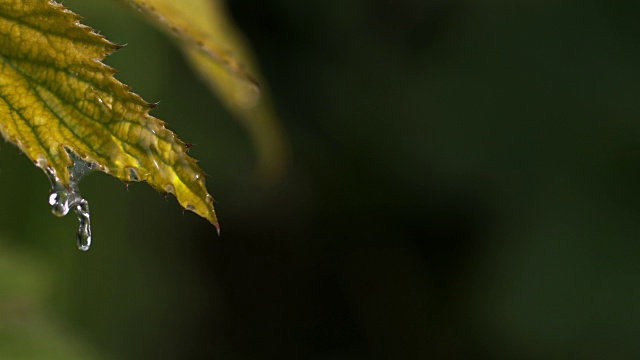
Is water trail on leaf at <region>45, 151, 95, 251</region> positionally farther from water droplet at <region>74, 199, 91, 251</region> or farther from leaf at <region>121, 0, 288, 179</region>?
leaf at <region>121, 0, 288, 179</region>

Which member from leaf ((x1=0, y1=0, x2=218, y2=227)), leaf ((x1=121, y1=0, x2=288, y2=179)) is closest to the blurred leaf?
leaf ((x1=121, y1=0, x2=288, y2=179))

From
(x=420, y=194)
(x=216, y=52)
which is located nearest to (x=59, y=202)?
(x=216, y=52)

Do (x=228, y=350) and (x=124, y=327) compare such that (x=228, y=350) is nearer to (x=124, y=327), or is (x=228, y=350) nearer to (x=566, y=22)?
(x=124, y=327)

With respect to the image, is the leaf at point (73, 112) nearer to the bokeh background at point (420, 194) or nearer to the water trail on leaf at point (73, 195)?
the water trail on leaf at point (73, 195)

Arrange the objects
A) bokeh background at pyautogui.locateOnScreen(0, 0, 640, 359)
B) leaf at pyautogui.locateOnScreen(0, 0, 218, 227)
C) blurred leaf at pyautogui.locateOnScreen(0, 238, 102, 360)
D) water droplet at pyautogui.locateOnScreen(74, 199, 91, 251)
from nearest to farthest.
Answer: leaf at pyautogui.locateOnScreen(0, 0, 218, 227), water droplet at pyautogui.locateOnScreen(74, 199, 91, 251), blurred leaf at pyautogui.locateOnScreen(0, 238, 102, 360), bokeh background at pyautogui.locateOnScreen(0, 0, 640, 359)

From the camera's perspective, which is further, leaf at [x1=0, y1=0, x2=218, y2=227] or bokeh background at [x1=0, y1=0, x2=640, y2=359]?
bokeh background at [x1=0, y1=0, x2=640, y2=359]

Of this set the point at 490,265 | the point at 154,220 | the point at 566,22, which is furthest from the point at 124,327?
the point at 566,22
